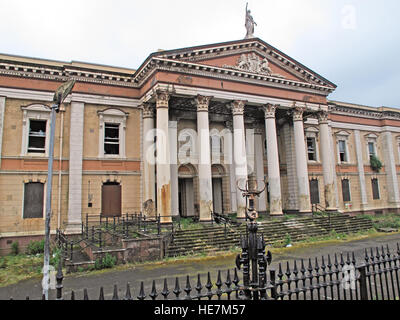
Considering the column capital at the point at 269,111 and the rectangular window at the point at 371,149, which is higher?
the column capital at the point at 269,111

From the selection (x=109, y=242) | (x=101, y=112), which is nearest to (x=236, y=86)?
(x=101, y=112)

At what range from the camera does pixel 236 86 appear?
19.7 metres

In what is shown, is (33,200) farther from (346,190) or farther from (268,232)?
(346,190)

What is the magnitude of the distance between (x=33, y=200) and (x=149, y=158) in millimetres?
7044

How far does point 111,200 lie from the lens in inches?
739

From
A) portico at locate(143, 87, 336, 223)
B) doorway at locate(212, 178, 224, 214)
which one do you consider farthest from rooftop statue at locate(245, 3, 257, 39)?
doorway at locate(212, 178, 224, 214)

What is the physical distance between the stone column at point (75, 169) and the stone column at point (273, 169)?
11969 mm

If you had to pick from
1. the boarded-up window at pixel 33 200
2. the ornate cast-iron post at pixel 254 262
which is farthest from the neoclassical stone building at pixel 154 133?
the ornate cast-iron post at pixel 254 262

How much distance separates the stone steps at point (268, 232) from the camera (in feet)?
46.4

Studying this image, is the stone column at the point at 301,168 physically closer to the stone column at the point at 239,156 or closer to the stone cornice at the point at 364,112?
the stone column at the point at 239,156

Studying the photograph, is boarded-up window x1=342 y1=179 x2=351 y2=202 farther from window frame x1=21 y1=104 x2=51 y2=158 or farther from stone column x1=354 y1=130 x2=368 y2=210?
window frame x1=21 y1=104 x2=51 y2=158

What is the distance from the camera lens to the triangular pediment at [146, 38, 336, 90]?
1823 centimetres
